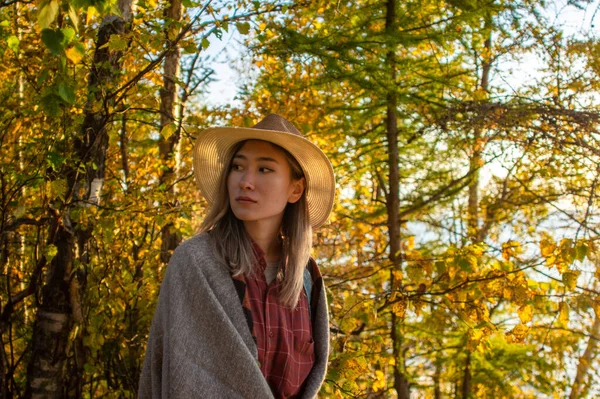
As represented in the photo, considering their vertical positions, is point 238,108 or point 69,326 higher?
point 238,108

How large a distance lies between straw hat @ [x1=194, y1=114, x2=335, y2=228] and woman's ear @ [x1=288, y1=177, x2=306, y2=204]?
0.03 meters

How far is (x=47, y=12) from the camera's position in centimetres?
150

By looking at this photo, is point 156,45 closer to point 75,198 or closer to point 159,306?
point 75,198

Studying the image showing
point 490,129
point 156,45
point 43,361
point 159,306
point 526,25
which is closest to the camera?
point 159,306

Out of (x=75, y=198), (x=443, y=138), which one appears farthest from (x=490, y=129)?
Answer: (x=75, y=198)

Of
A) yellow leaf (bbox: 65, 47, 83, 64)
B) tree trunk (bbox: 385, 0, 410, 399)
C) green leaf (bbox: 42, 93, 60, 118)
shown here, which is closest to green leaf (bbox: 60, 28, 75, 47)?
yellow leaf (bbox: 65, 47, 83, 64)

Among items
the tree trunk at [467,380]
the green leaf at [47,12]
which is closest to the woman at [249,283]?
the green leaf at [47,12]

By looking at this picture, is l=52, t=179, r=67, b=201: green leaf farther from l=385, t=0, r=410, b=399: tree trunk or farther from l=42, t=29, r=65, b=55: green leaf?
l=385, t=0, r=410, b=399: tree trunk

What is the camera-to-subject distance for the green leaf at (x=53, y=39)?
62.7 inches

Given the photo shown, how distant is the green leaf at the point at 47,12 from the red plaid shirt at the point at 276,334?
95cm

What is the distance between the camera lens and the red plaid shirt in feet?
6.61

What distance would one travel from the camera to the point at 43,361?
3342mm

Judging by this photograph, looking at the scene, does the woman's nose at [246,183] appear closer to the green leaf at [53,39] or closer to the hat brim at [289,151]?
the hat brim at [289,151]

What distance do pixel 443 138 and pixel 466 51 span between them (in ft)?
3.46
